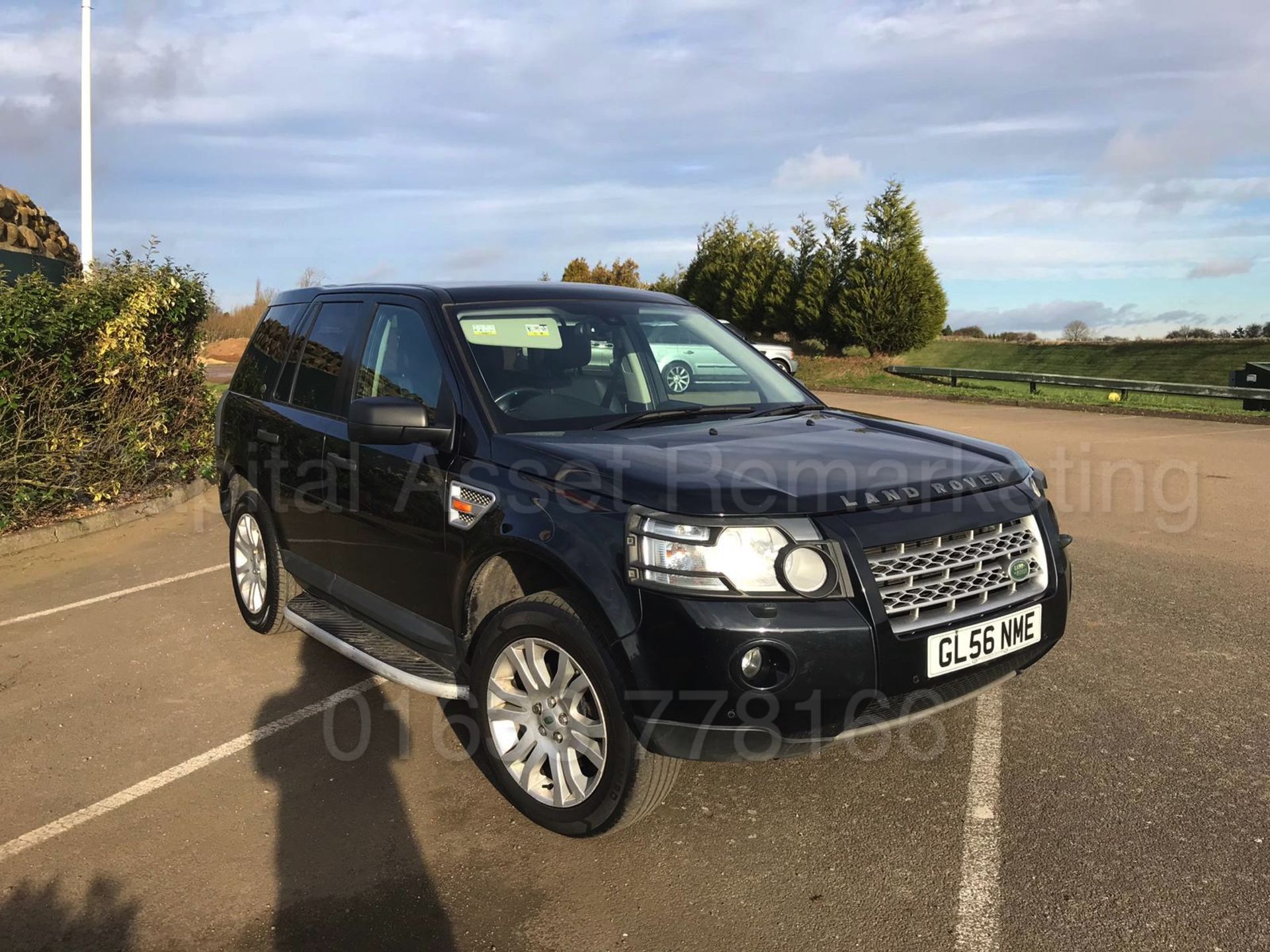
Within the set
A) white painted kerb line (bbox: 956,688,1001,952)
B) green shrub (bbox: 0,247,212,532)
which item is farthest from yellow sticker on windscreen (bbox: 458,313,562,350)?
green shrub (bbox: 0,247,212,532)

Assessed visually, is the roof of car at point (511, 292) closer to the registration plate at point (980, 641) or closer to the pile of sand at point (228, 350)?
the registration plate at point (980, 641)

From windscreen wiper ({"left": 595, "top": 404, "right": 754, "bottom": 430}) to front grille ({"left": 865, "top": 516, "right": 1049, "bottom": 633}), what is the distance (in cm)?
129

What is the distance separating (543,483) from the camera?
355cm

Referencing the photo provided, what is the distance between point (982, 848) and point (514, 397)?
7.73ft

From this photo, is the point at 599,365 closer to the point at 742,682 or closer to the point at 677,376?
the point at 677,376

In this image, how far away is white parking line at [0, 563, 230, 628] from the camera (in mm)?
6414

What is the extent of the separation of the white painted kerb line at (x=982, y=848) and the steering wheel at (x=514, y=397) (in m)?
2.25

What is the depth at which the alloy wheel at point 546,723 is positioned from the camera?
338 cm

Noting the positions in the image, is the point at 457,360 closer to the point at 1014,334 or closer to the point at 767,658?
the point at 767,658

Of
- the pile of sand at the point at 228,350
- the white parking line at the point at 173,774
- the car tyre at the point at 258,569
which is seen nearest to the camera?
the white parking line at the point at 173,774

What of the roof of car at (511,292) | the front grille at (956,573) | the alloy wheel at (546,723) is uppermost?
the roof of car at (511,292)

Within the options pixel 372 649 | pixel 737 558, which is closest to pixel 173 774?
pixel 372 649

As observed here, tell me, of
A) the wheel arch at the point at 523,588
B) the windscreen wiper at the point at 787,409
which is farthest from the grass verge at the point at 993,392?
the wheel arch at the point at 523,588

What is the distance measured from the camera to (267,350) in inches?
231
